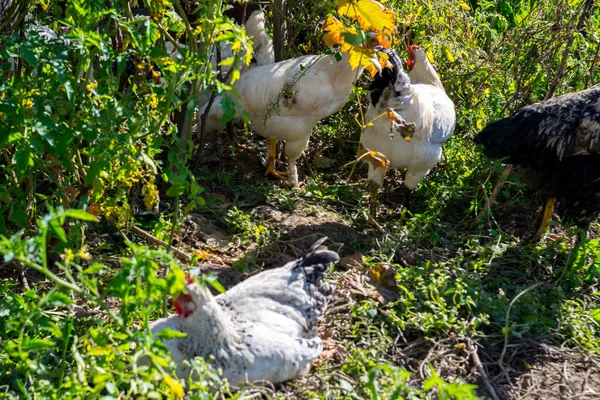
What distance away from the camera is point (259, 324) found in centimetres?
292

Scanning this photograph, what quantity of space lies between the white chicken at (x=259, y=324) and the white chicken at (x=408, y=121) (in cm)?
160

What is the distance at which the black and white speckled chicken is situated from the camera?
14.0 feet

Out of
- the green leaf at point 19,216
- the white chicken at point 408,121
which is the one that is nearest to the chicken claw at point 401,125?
the white chicken at point 408,121

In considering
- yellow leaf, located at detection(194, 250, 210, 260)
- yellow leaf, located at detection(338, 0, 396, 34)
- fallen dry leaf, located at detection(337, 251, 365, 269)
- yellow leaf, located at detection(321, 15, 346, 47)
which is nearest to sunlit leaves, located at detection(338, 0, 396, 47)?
yellow leaf, located at detection(338, 0, 396, 34)

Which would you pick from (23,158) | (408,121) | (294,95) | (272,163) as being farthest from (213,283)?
(272,163)

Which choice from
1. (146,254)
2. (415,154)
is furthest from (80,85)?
(415,154)

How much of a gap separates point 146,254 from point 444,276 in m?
2.17

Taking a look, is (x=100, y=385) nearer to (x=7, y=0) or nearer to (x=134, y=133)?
(x=134, y=133)

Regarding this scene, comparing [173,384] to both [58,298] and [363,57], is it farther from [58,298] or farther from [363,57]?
[363,57]

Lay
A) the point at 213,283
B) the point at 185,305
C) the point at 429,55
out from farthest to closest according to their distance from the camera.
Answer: the point at 429,55
the point at 185,305
the point at 213,283

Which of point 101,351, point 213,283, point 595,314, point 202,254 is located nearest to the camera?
point 213,283

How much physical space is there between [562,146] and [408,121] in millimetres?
999

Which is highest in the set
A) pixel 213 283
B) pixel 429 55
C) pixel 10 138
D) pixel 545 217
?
pixel 429 55

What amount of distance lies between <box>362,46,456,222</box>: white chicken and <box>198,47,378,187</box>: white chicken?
0.31 meters
